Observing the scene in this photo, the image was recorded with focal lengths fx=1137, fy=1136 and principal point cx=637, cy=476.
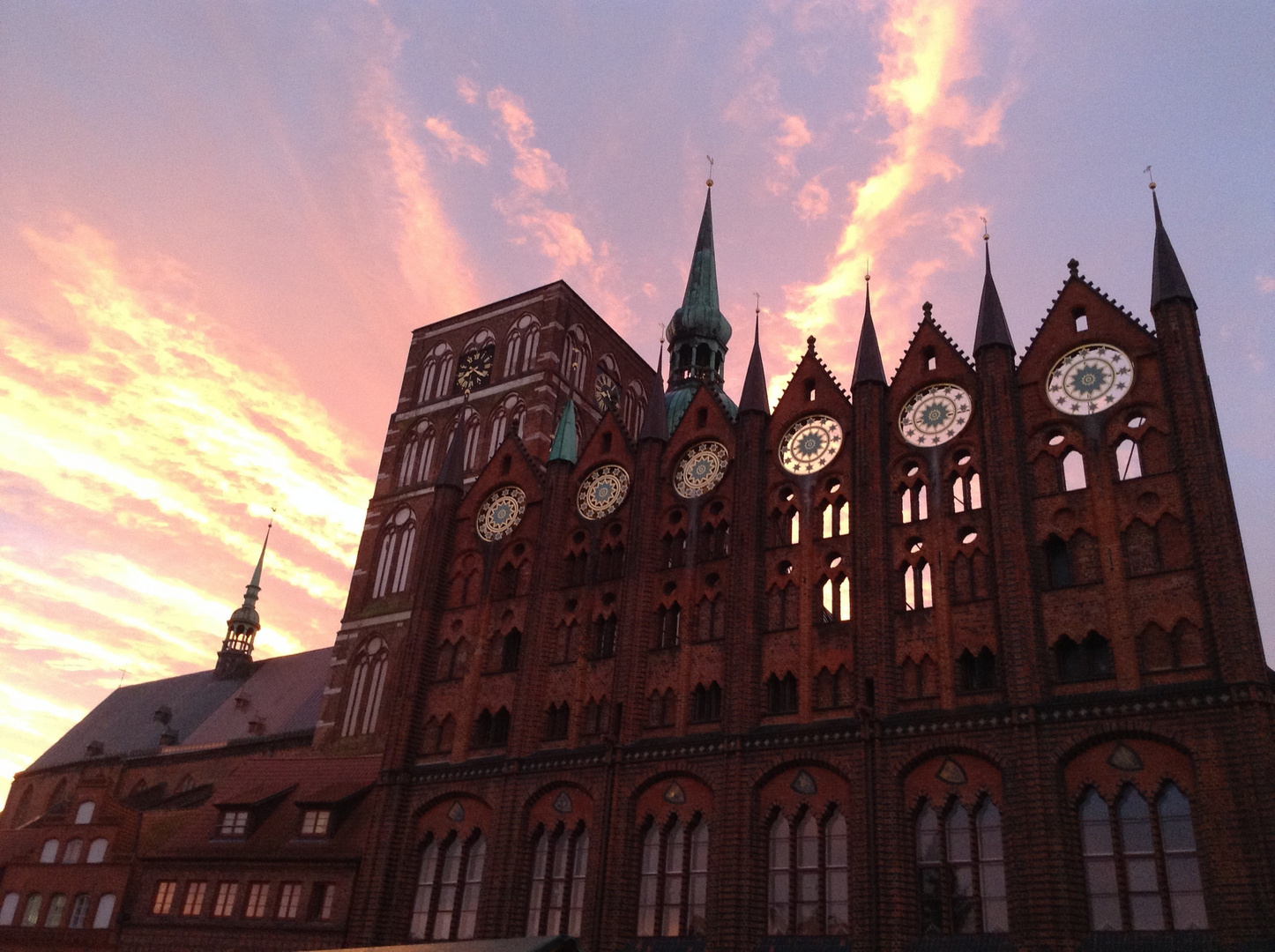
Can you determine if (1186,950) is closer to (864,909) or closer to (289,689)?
(864,909)

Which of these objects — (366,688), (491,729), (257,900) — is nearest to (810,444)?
(491,729)

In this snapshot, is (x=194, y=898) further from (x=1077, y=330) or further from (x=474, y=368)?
(x=1077, y=330)

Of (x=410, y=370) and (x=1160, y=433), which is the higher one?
(x=410, y=370)

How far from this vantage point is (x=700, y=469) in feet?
139

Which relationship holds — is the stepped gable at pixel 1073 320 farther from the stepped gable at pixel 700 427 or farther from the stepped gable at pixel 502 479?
the stepped gable at pixel 502 479

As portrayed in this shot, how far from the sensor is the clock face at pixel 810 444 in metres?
39.0

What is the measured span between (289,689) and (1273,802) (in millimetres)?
61856

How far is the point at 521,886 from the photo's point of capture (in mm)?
38062

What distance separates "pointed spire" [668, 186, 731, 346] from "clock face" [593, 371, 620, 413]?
4.77m

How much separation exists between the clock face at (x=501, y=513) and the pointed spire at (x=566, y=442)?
7.47 ft

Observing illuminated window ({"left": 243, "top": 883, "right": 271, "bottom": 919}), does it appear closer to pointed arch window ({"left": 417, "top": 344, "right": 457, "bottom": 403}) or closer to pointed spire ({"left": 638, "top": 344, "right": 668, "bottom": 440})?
pointed spire ({"left": 638, "top": 344, "right": 668, "bottom": 440})

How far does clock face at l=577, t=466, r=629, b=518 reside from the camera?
145ft

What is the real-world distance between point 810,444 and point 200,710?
198ft

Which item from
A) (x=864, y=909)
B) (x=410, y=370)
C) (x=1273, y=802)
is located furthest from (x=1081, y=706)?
(x=410, y=370)
